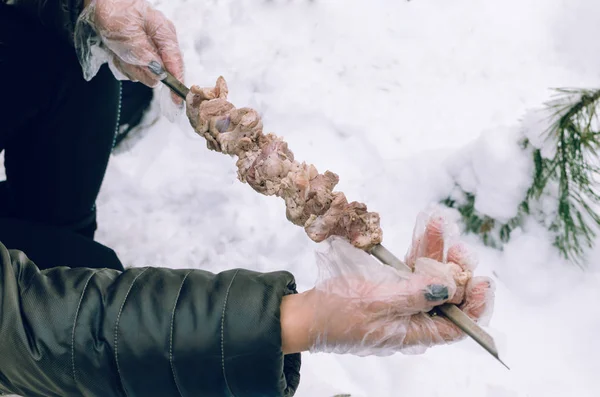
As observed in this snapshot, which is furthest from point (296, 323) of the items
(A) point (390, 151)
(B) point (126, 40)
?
(A) point (390, 151)

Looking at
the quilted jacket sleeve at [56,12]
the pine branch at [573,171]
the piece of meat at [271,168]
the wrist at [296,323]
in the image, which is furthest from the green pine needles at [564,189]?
the quilted jacket sleeve at [56,12]

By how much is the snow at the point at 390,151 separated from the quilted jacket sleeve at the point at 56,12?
0.96m

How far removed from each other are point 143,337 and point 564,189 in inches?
A: 66.2

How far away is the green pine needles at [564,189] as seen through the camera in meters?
2.13

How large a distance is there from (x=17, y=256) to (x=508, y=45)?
242 centimetres

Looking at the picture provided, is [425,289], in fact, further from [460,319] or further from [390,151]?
[390,151]

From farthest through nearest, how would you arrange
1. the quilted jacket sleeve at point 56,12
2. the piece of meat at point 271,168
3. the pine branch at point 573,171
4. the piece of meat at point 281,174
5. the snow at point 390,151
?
the snow at point 390,151 < the pine branch at point 573,171 < the quilted jacket sleeve at point 56,12 < the piece of meat at point 271,168 < the piece of meat at point 281,174

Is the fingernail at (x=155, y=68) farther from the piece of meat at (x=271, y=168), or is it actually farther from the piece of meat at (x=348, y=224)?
the piece of meat at (x=348, y=224)

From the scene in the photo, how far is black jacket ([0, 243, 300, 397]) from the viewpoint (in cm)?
136

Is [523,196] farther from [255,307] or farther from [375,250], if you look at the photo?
[255,307]

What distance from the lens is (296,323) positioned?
54.3 inches

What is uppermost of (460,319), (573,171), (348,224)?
(573,171)

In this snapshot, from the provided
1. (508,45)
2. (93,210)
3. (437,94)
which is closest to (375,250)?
(93,210)

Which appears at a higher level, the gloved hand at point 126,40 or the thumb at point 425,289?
the gloved hand at point 126,40
